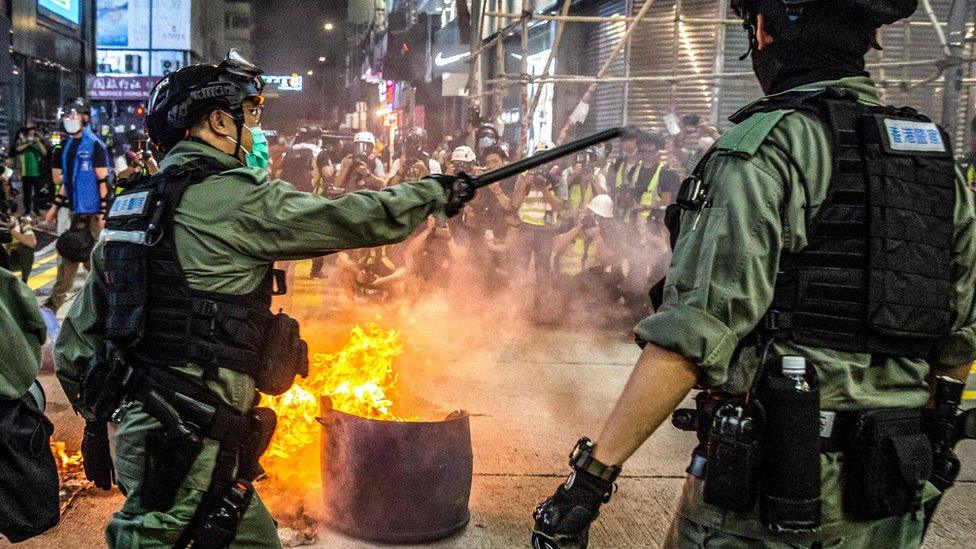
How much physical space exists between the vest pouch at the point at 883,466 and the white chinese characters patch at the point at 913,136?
23.3 inches

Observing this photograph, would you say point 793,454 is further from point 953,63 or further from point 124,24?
point 124,24

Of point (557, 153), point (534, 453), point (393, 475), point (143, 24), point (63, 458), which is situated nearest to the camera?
point (557, 153)

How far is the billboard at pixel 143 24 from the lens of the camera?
59.5 metres

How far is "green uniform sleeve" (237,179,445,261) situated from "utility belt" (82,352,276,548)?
18.6 inches

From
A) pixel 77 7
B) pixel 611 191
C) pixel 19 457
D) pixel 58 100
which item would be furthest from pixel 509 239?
pixel 77 7

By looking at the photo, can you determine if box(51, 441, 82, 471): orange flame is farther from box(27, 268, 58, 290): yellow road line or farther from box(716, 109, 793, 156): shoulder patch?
box(27, 268, 58, 290): yellow road line

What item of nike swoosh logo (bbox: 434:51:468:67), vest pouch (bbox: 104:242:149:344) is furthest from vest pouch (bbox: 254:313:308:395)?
nike swoosh logo (bbox: 434:51:468:67)

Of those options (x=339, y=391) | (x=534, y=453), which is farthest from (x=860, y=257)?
(x=534, y=453)

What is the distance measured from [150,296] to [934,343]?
216cm

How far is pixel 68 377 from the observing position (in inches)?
112

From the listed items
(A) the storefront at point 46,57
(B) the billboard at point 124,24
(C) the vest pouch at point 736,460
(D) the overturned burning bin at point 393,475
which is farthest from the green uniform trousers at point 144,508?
(B) the billboard at point 124,24

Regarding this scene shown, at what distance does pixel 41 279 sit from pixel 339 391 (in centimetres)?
887

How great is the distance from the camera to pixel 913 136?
1.92m

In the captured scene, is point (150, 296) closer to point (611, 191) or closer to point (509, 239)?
point (509, 239)
